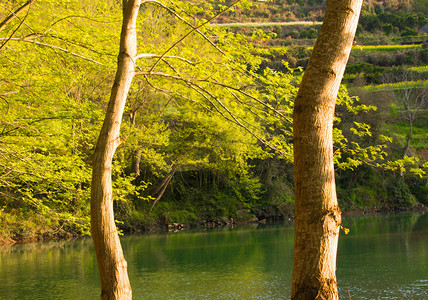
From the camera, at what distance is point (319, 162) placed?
2.81 metres

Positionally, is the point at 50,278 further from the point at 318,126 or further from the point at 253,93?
the point at 318,126

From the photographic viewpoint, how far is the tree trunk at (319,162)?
109 inches

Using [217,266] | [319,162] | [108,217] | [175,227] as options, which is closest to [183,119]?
[175,227]

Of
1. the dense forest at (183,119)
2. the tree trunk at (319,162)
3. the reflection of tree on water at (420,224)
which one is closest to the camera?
the tree trunk at (319,162)

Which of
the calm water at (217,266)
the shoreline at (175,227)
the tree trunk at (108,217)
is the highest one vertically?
the tree trunk at (108,217)

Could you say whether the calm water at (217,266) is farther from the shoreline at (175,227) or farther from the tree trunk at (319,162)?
the tree trunk at (319,162)

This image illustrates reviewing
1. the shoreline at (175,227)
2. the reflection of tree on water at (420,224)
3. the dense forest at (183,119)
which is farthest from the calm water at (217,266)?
the dense forest at (183,119)

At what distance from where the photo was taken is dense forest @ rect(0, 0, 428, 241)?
5.75 meters

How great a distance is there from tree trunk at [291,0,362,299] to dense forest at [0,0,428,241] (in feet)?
6.41

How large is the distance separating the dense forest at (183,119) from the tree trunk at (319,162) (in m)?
1.96

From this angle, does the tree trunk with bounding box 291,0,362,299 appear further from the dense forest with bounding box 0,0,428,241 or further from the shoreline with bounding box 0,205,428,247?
the shoreline with bounding box 0,205,428,247

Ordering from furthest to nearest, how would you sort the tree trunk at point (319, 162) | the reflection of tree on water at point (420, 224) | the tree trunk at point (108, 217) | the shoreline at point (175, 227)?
the reflection of tree on water at point (420, 224) < the shoreline at point (175, 227) < the tree trunk at point (108, 217) < the tree trunk at point (319, 162)

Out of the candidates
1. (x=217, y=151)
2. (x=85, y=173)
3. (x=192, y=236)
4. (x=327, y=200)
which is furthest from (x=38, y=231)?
(x=327, y=200)

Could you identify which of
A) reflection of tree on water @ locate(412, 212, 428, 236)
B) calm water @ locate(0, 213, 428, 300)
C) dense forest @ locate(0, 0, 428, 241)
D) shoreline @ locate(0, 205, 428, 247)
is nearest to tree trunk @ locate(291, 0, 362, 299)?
dense forest @ locate(0, 0, 428, 241)
